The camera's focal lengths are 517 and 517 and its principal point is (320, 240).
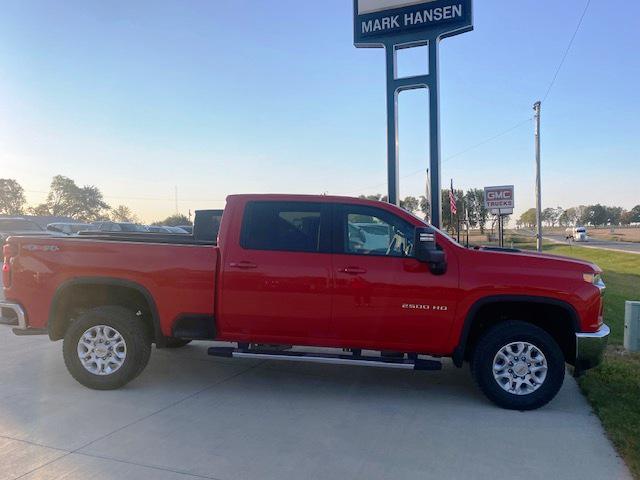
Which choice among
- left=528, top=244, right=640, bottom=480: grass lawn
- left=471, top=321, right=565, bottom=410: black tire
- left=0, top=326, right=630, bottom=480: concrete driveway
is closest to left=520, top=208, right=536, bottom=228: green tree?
left=528, top=244, right=640, bottom=480: grass lawn

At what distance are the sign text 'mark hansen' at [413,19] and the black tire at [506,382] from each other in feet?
20.0

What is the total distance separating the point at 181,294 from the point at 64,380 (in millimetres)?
1715

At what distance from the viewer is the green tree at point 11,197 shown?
94.0 m

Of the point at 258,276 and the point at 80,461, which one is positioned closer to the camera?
the point at 80,461

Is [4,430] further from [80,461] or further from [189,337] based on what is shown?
[189,337]

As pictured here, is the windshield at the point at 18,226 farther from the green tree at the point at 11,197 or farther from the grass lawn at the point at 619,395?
the green tree at the point at 11,197

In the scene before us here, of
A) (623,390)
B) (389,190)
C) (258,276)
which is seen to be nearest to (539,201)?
(389,190)

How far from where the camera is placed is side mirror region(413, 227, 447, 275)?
470 cm

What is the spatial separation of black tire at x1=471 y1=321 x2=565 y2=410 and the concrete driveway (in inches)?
5.1

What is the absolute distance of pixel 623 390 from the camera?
532 centimetres

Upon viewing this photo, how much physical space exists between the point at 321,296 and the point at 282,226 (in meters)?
0.83

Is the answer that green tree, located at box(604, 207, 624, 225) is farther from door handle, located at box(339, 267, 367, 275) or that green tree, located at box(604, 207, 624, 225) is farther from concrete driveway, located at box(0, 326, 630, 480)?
door handle, located at box(339, 267, 367, 275)

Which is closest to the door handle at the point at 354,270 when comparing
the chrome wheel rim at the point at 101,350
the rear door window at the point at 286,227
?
the rear door window at the point at 286,227

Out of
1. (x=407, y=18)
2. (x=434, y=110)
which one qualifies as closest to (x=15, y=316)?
(x=434, y=110)
